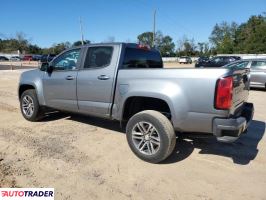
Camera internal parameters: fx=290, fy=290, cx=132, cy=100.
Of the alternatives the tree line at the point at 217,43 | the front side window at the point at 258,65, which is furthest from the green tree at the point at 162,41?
the front side window at the point at 258,65

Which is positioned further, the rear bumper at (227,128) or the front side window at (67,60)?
the front side window at (67,60)

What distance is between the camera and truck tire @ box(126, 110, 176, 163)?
423 cm

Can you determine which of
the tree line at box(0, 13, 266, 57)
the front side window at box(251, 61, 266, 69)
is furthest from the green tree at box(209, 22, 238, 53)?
the front side window at box(251, 61, 266, 69)

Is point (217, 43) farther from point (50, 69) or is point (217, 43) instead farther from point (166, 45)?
point (50, 69)

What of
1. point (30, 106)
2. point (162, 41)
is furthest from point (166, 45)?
point (30, 106)

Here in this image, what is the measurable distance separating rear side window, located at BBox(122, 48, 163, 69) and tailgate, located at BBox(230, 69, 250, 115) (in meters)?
1.85

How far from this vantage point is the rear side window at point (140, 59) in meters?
5.16

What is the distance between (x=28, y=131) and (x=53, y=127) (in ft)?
1.74

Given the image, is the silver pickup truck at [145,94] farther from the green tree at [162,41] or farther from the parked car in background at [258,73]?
the green tree at [162,41]

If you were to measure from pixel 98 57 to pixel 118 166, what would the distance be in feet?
6.80

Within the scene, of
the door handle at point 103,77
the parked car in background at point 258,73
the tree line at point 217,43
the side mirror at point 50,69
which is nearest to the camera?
the door handle at point 103,77

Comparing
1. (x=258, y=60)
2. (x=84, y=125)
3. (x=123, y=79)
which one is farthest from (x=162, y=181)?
(x=258, y=60)

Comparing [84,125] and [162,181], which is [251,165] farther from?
[84,125]

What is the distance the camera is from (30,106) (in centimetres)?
675
